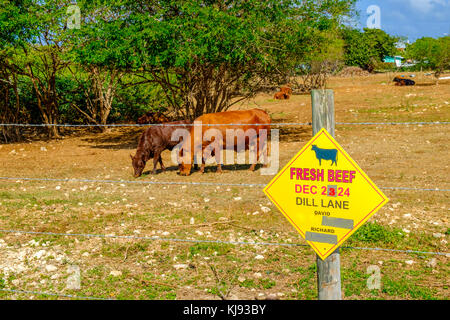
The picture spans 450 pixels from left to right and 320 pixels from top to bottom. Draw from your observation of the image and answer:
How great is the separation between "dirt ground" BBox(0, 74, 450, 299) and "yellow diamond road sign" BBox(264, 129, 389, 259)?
0.69 metres

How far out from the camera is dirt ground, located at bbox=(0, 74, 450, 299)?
4.82 meters

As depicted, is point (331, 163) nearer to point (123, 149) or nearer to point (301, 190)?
point (301, 190)

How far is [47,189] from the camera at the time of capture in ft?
31.3

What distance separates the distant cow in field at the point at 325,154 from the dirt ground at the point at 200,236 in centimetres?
120

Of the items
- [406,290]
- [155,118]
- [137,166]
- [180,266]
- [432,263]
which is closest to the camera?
[406,290]

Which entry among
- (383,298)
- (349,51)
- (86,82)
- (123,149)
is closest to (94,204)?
(383,298)

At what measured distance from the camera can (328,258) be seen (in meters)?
3.61

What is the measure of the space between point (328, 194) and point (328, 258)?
51 cm

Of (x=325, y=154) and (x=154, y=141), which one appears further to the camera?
(x=154, y=141)

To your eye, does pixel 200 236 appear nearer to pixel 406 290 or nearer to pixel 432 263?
pixel 406 290

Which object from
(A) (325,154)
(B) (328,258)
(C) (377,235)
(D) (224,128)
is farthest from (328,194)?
(D) (224,128)

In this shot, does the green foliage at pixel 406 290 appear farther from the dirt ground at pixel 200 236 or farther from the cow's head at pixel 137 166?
the cow's head at pixel 137 166

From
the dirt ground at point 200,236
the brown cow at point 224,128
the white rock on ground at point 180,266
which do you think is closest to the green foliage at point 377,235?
the dirt ground at point 200,236

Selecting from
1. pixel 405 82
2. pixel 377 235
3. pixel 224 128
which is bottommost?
pixel 377 235
